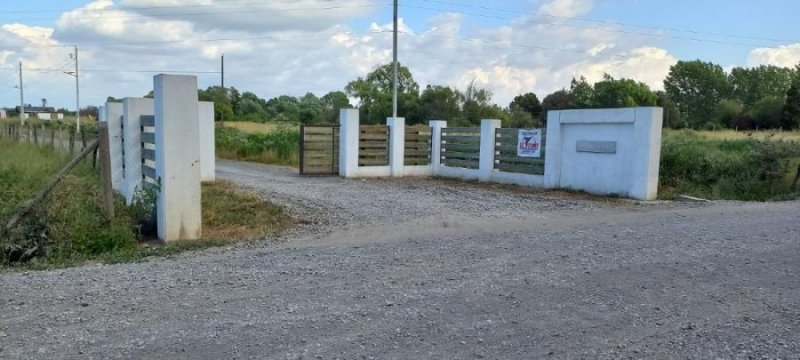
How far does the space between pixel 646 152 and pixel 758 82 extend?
87.3 meters

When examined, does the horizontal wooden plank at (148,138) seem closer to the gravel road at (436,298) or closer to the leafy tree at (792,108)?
the gravel road at (436,298)

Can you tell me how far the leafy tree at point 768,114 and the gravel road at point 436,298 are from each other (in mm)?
57982

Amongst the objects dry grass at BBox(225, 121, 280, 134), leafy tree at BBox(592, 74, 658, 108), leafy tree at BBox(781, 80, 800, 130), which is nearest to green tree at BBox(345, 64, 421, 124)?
dry grass at BBox(225, 121, 280, 134)

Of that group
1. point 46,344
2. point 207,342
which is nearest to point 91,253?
point 46,344

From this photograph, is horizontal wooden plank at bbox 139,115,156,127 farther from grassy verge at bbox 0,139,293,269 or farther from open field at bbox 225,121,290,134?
open field at bbox 225,121,290,134

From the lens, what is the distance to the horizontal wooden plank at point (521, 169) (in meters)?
A: 15.1

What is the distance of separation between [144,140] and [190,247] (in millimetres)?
2973

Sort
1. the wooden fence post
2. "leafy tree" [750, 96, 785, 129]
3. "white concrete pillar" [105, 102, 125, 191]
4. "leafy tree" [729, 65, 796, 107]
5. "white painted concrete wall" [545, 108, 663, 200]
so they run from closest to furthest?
the wooden fence post → "white concrete pillar" [105, 102, 125, 191] → "white painted concrete wall" [545, 108, 663, 200] → "leafy tree" [750, 96, 785, 129] → "leafy tree" [729, 65, 796, 107]

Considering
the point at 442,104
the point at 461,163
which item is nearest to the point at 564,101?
the point at 442,104

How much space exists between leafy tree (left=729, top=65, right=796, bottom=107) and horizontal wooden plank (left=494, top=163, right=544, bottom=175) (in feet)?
263

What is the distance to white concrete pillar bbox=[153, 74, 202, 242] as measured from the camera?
25.6ft

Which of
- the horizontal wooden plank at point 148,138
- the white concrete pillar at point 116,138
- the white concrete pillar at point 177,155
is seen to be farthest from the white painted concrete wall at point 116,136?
the white concrete pillar at point 177,155

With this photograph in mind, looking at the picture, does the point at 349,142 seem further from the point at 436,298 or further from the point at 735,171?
the point at 436,298

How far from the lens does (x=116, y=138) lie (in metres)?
11.1
